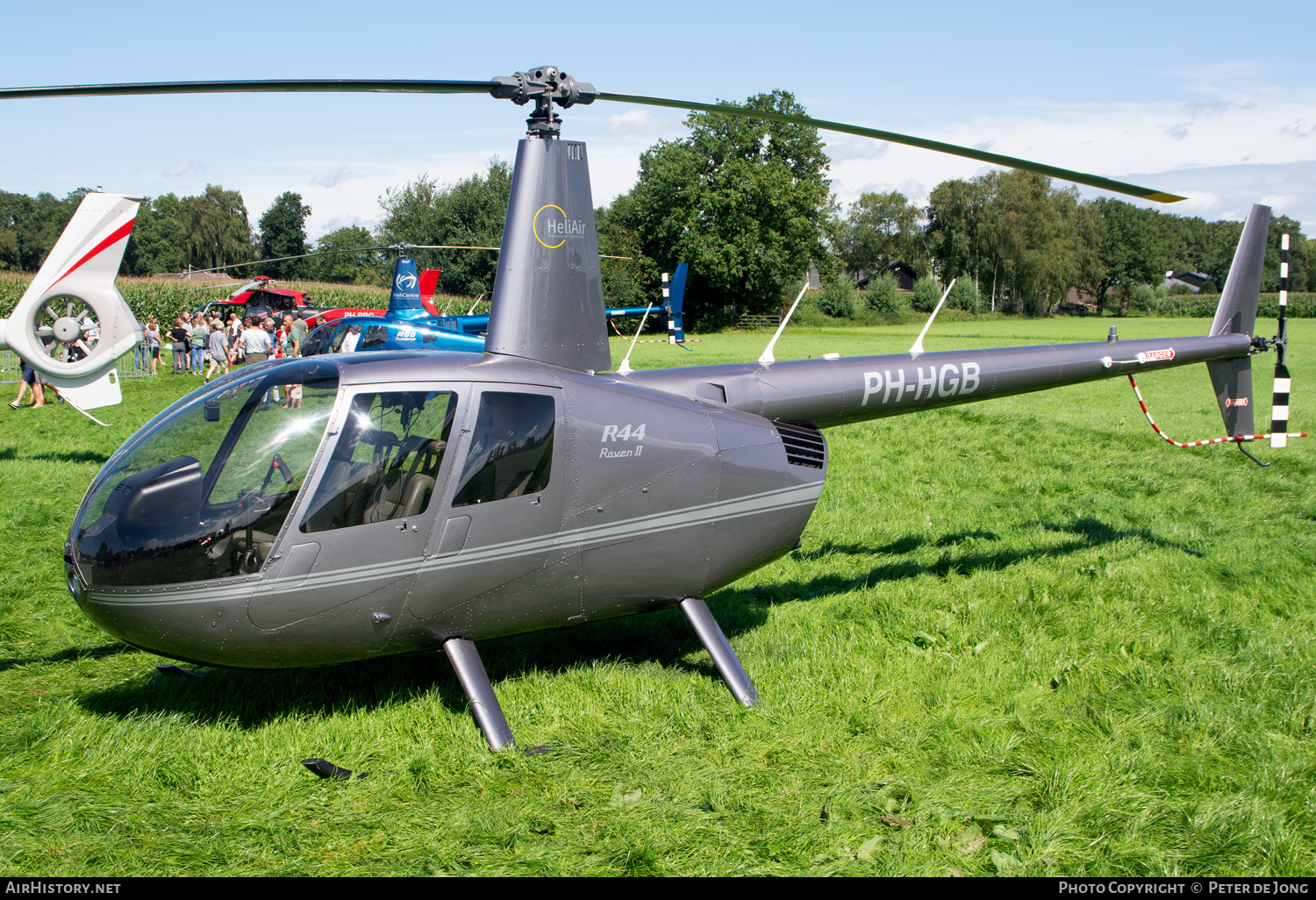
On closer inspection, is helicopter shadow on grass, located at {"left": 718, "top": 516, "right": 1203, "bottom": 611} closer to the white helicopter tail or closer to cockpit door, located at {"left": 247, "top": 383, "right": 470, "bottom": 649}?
cockpit door, located at {"left": 247, "top": 383, "right": 470, "bottom": 649}

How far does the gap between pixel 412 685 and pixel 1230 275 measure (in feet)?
27.7

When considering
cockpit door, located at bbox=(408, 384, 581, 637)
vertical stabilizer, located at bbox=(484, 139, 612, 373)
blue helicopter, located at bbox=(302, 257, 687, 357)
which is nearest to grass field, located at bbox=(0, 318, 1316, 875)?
cockpit door, located at bbox=(408, 384, 581, 637)

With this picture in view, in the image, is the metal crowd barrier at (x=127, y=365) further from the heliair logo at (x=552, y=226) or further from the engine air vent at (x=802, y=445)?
the engine air vent at (x=802, y=445)

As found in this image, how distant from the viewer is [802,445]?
18.7 ft

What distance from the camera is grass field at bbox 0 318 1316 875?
3648 mm

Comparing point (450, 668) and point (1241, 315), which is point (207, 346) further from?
point (1241, 315)

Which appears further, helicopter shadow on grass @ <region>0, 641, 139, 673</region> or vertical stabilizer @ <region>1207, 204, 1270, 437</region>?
vertical stabilizer @ <region>1207, 204, 1270, 437</region>

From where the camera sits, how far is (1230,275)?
8.41 m

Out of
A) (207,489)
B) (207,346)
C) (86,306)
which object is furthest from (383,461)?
(207,346)

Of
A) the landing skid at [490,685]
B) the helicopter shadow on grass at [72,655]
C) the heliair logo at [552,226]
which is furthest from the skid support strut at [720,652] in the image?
the helicopter shadow on grass at [72,655]

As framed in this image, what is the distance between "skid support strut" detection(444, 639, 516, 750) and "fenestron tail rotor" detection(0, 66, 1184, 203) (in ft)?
9.59

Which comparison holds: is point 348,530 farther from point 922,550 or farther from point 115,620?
point 922,550

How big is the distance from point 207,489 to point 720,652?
295 cm
